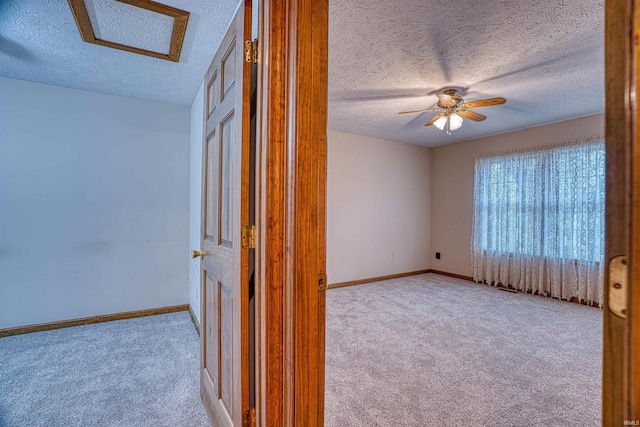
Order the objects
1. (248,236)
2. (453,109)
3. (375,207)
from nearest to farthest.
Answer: (248,236), (453,109), (375,207)

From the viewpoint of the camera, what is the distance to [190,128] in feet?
11.1

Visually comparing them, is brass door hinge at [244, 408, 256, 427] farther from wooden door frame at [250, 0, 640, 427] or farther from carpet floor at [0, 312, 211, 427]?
carpet floor at [0, 312, 211, 427]

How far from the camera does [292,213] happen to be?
3.21 ft

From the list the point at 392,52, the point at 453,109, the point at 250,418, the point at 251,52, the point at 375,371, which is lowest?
the point at 375,371

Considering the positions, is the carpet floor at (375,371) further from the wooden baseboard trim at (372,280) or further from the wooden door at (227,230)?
the wooden baseboard trim at (372,280)

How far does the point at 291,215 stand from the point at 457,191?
5.01m

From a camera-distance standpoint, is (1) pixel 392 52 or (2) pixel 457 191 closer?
(1) pixel 392 52

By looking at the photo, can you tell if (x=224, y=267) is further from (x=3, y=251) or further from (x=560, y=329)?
(x=560, y=329)

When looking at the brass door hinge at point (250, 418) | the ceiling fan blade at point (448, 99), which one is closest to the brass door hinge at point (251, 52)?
the brass door hinge at point (250, 418)

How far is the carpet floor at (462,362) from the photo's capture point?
174cm

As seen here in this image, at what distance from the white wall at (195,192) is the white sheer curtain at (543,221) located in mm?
4305

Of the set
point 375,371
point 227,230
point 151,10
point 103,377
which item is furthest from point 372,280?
point 151,10

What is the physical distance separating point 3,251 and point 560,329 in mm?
5404

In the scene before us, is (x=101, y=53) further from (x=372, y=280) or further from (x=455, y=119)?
(x=372, y=280)
